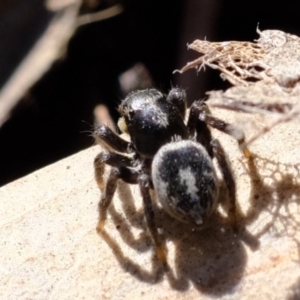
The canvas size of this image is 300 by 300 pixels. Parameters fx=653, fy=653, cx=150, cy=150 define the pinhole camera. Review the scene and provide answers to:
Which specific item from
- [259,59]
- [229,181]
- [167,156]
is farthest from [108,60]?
[229,181]

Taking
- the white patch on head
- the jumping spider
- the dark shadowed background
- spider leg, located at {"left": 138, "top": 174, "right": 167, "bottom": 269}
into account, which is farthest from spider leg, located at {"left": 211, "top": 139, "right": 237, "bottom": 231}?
the dark shadowed background

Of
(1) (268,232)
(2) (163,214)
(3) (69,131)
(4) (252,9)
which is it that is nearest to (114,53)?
(3) (69,131)

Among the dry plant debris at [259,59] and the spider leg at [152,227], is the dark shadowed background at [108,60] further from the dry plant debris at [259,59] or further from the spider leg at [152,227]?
the spider leg at [152,227]

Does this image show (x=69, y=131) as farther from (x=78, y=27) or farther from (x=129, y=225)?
(x=129, y=225)

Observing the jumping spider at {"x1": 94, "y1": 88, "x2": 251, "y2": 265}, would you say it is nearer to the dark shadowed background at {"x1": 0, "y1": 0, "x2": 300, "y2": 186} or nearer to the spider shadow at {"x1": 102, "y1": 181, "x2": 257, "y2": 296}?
the spider shadow at {"x1": 102, "y1": 181, "x2": 257, "y2": 296}

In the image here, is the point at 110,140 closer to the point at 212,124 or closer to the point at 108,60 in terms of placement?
the point at 212,124

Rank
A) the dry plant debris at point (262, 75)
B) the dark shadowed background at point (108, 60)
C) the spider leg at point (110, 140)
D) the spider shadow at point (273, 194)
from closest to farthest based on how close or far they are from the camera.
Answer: the dry plant debris at point (262, 75)
the spider shadow at point (273, 194)
the spider leg at point (110, 140)
the dark shadowed background at point (108, 60)

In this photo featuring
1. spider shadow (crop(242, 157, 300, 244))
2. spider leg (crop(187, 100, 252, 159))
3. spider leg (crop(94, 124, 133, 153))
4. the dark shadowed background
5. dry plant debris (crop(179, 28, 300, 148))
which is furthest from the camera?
the dark shadowed background

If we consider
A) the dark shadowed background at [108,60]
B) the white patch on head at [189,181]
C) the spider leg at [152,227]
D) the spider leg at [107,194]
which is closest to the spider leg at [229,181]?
the white patch on head at [189,181]
